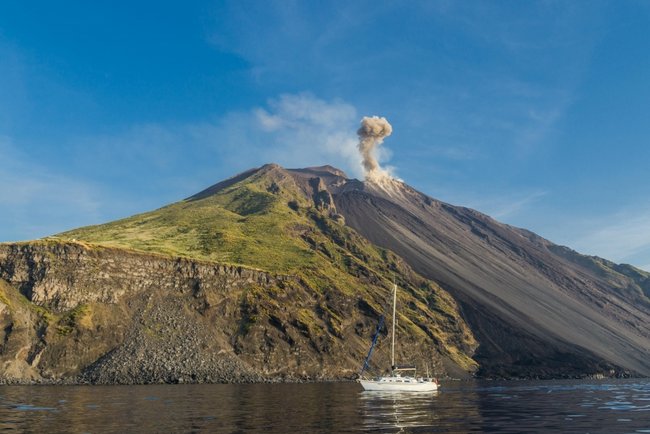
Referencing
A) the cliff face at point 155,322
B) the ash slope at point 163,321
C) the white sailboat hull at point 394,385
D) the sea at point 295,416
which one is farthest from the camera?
the ash slope at point 163,321

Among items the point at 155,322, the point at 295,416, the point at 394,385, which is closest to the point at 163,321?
the point at 155,322

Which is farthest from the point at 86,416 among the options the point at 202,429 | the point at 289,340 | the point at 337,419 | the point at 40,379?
the point at 289,340

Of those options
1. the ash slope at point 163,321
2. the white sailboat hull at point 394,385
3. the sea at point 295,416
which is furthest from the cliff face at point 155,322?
the sea at point 295,416

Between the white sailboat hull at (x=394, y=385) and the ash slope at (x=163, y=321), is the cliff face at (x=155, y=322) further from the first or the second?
the white sailboat hull at (x=394, y=385)

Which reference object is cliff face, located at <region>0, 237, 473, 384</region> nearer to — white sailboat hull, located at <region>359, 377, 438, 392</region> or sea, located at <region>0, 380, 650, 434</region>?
white sailboat hull, located at <region>359, 377, 438, 392</region>

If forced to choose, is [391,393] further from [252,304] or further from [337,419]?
[252,304]

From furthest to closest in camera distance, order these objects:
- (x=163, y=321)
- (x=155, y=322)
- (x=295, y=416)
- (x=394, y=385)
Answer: (x=163, y=321) < (x=155, y=322) < (x=394, y=385) < (x=295, y=416)

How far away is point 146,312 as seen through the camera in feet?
451

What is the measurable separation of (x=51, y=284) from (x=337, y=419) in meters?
110

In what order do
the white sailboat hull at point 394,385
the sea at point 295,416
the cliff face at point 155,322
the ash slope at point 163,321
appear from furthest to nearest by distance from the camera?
the ash slope at point 163,321, the cliff face at point 155,322, the white sailboat hull at point 394,385, the sea at point 295,416

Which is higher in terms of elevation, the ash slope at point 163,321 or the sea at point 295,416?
the ash slope at point 163,321

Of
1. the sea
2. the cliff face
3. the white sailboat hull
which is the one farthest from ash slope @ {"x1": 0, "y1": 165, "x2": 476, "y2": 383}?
the sea

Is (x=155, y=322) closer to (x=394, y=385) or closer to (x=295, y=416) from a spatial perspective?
(x=394, y=385)

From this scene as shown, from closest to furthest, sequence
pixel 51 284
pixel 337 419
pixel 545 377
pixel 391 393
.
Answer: pixel 337 419
pixel 391 393
pixel 51 284
pixel 545 377
